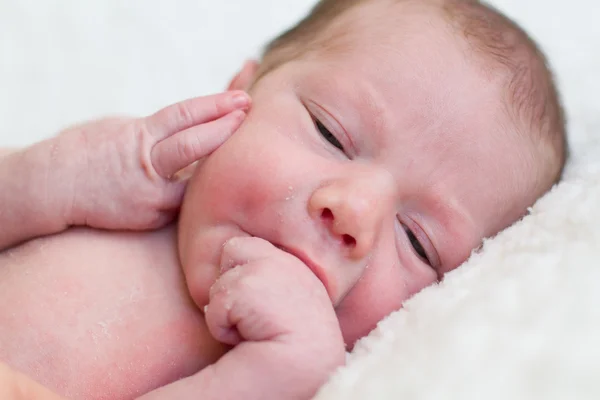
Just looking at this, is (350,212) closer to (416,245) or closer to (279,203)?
(279,203)

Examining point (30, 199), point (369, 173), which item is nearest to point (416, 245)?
point (369, 173)

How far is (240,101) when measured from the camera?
1.20 metres

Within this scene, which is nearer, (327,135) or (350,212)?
(350,212)

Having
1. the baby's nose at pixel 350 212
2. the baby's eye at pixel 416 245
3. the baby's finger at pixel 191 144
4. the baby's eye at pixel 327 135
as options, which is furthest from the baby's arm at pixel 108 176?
the baby's eye at pixel 416 245

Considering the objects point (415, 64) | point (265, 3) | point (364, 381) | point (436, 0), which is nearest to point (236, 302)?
point (364, 381)

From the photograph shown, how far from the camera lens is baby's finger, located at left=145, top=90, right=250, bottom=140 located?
47.4 inches

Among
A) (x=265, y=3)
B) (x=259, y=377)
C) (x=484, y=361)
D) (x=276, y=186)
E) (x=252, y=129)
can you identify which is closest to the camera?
(x=484, y=361)

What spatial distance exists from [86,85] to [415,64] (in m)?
1.22

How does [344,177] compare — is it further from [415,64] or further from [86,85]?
[86,85]

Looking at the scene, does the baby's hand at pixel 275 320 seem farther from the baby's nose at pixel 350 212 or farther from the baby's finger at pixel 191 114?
the baby's finger at pixel 191 114

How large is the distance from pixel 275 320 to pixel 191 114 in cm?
50

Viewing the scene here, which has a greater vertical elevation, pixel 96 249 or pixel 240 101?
pixel 240 101

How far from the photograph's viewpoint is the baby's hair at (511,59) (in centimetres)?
121

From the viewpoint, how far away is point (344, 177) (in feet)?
3.44
